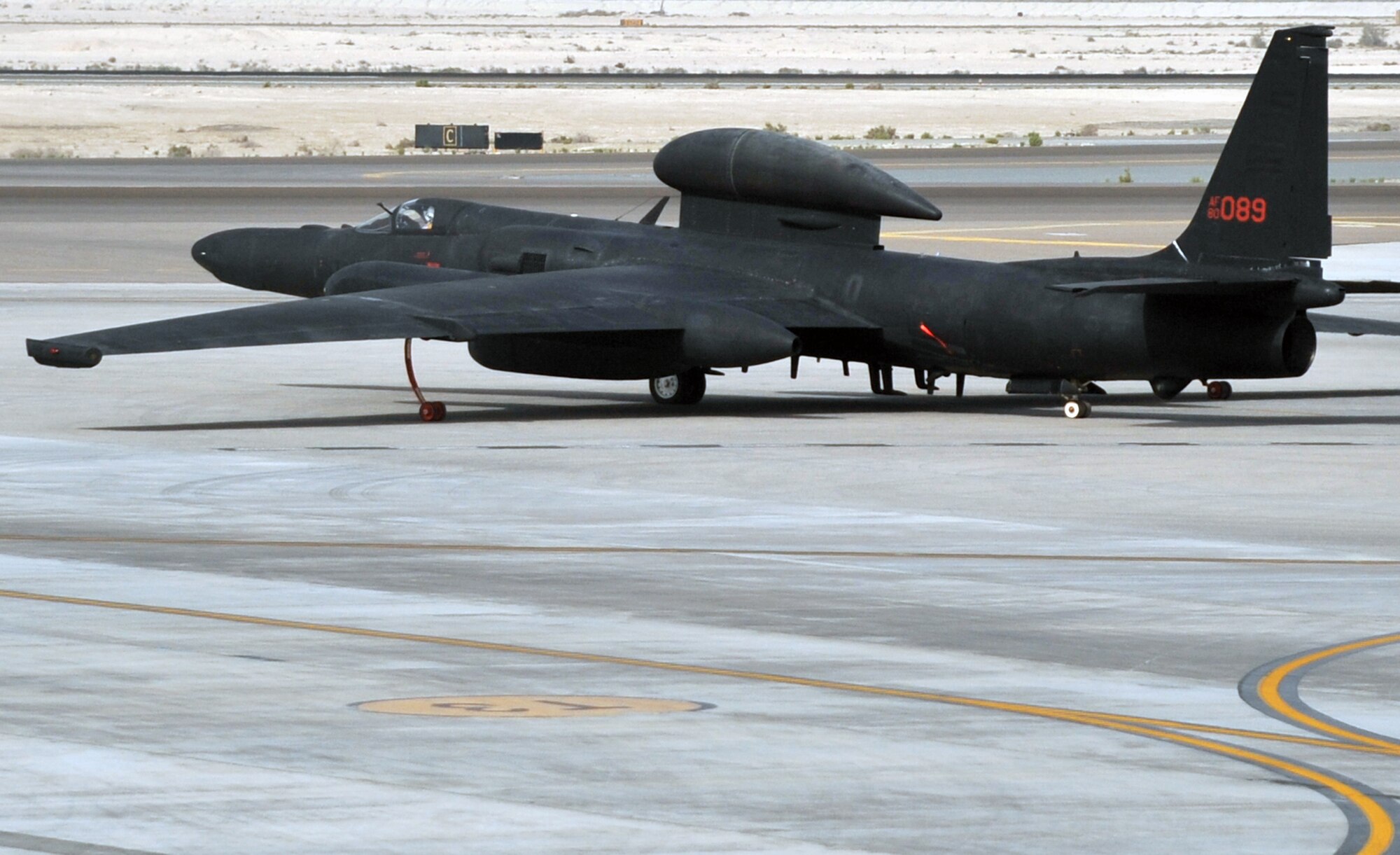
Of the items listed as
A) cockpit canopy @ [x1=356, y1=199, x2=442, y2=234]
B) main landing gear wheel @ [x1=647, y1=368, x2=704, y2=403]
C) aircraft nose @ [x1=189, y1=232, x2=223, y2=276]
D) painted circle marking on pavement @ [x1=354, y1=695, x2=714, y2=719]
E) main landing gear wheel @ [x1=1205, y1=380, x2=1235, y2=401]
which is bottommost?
main landing gear wheel @ [x1=1205, y1=380, x2=1235, y2=401]

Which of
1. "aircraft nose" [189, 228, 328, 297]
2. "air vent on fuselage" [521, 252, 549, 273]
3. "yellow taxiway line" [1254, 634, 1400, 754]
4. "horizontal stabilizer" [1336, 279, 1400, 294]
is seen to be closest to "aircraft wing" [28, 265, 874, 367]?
"air vent on fuselage" [521, 252, 549, 273]

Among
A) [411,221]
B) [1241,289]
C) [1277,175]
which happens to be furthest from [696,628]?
[411,221]

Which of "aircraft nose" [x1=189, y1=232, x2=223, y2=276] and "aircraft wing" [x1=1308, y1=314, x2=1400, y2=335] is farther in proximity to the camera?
"aircraft nose" [x1=189, y1=232, x2=223, y2=276]

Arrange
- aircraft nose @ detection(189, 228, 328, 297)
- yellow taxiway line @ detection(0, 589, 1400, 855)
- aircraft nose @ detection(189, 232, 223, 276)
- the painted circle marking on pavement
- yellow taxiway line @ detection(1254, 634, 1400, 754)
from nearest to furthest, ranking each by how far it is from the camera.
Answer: yellow taxiway line @ detection(0, 589, 1400, 855) → yellow taxiway line @ detection(1254, 634, 1400, 754) → the painted circle marking on pavement → aircraft nose @ detection(189, 228, 328, 297) → aircraft nose @ detection(189, 232, 223, 276)

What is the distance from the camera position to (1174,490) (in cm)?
2289

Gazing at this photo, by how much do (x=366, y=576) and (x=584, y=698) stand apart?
4.96 metres

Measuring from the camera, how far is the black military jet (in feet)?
90.3

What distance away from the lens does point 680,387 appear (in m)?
31.2

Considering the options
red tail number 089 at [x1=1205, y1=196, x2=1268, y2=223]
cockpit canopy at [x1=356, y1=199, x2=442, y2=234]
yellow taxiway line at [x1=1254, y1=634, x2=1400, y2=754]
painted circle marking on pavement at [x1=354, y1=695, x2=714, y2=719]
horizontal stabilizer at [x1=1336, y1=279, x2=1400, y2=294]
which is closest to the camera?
yellow taxiway line at [x1=1254, y1=634, x2=1400, y2=754]

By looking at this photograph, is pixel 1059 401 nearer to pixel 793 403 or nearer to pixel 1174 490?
pixel 793 403

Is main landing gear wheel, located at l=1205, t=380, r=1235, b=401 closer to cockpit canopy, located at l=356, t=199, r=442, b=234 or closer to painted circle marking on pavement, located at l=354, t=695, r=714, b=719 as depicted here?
cockpit canopy, located at l=356, t=199, r=442, b=234

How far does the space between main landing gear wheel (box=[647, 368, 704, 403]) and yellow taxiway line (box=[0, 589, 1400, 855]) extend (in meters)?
15.3

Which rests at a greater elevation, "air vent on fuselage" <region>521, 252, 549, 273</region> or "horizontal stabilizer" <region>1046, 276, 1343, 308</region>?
"horizontal stabilizer" <region>1046, 276, 1343, 308</region>

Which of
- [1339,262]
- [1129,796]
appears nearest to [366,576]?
[1129,796]
